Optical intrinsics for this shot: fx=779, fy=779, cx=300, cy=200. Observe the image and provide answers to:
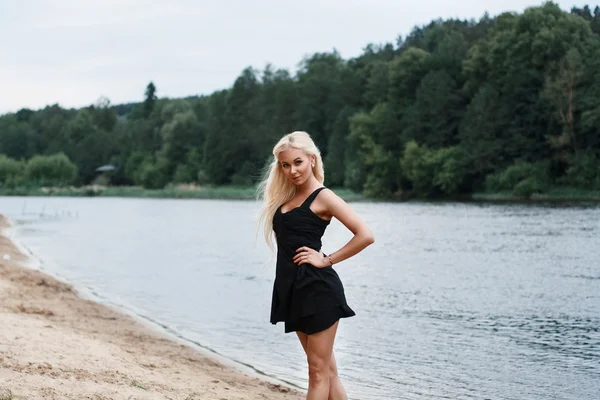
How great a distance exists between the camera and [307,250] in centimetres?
507

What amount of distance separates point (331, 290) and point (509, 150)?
7192 centimetres

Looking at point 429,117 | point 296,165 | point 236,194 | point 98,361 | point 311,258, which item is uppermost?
point 429,117

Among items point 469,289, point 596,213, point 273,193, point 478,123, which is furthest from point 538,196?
point 273,193

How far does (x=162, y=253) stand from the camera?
2844 centimetres

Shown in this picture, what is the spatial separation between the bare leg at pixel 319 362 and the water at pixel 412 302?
73 centimetres

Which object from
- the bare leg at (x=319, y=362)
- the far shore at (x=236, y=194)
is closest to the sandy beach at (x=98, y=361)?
the bare leg at (x=319, y=362)

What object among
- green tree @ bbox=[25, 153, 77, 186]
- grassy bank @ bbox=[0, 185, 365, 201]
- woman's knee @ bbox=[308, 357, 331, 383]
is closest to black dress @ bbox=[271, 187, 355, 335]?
woman's knee @ bbox=[308, 357, 331, 383]

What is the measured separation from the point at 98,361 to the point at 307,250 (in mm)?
3835

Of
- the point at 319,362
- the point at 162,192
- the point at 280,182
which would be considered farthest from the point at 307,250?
the point at 162,192

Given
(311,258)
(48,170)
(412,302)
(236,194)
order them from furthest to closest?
(48,170)
(236,194)
(412,302)
(311,258)

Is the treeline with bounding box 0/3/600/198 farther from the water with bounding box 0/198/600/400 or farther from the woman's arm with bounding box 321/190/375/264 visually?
the woman's arm with bounding box 321/190/375/264

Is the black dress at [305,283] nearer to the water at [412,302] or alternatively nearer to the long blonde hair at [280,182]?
the long blonde hair at [280,182]

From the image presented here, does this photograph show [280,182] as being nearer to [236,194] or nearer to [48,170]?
[236,194]

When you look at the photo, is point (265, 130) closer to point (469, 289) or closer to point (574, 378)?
point (469, 289)
